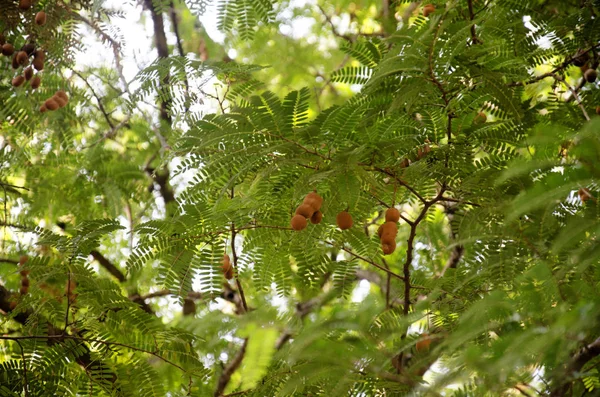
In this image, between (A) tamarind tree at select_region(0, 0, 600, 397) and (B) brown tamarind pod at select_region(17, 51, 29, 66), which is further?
(B) brown tamarind pod at select_region(17, 51, 29, 66)

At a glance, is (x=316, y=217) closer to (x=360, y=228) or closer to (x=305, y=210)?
(x=305, y=210)

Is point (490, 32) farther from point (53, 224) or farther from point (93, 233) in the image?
point (53, 224)

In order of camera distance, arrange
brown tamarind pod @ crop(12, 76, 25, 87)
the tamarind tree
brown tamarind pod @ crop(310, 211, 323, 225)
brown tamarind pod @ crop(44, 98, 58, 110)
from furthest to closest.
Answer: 1. brown tamarind pod @ crop(44, 98, 58, 110)
2. brown tamarind pod @ crop(12, 76, 25, 87)
3. brown tamarind pod @ crop(310, 211, 323, 225)
4. the tamarind tree

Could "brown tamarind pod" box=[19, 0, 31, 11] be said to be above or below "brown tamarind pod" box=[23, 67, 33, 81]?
above

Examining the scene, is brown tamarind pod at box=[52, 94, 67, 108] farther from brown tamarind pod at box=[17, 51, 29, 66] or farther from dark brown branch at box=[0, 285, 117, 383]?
dark brown branch at box=[0, 285, 117, 383]

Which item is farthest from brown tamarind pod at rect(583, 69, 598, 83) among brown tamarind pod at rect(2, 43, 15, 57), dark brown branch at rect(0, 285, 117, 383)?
brown tamarind pod at rect(2, 43, 15, 57)

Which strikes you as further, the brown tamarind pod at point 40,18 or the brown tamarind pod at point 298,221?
the brown tamarind pod at point 40,18

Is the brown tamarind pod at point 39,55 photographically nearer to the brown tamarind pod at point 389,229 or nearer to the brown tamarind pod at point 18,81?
the brown tamarind pod at point 18,81

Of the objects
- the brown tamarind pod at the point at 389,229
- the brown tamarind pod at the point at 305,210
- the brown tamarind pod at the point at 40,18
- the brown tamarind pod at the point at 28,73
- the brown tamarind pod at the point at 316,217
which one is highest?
the brown tamarind pod at the point at 40,18

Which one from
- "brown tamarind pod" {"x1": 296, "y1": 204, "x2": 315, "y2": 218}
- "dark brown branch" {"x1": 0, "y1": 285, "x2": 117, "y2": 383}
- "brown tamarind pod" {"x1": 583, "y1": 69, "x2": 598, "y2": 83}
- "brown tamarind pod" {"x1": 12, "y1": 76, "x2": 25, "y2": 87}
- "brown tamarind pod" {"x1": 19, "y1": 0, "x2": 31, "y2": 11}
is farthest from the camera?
"brown tamarind pod" {"x1": 12, "y1": 76, "x2": 25, "y2": 87}

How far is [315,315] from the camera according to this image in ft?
5.26

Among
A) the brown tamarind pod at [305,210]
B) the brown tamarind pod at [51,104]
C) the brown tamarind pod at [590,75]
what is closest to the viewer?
the brown tamarind pod at [305,210]


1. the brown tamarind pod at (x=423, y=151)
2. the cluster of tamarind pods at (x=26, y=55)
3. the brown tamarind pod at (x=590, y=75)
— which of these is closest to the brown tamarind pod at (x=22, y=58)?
the cluster of tamarind pods at (x=26, y=55)

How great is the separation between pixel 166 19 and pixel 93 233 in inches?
129
